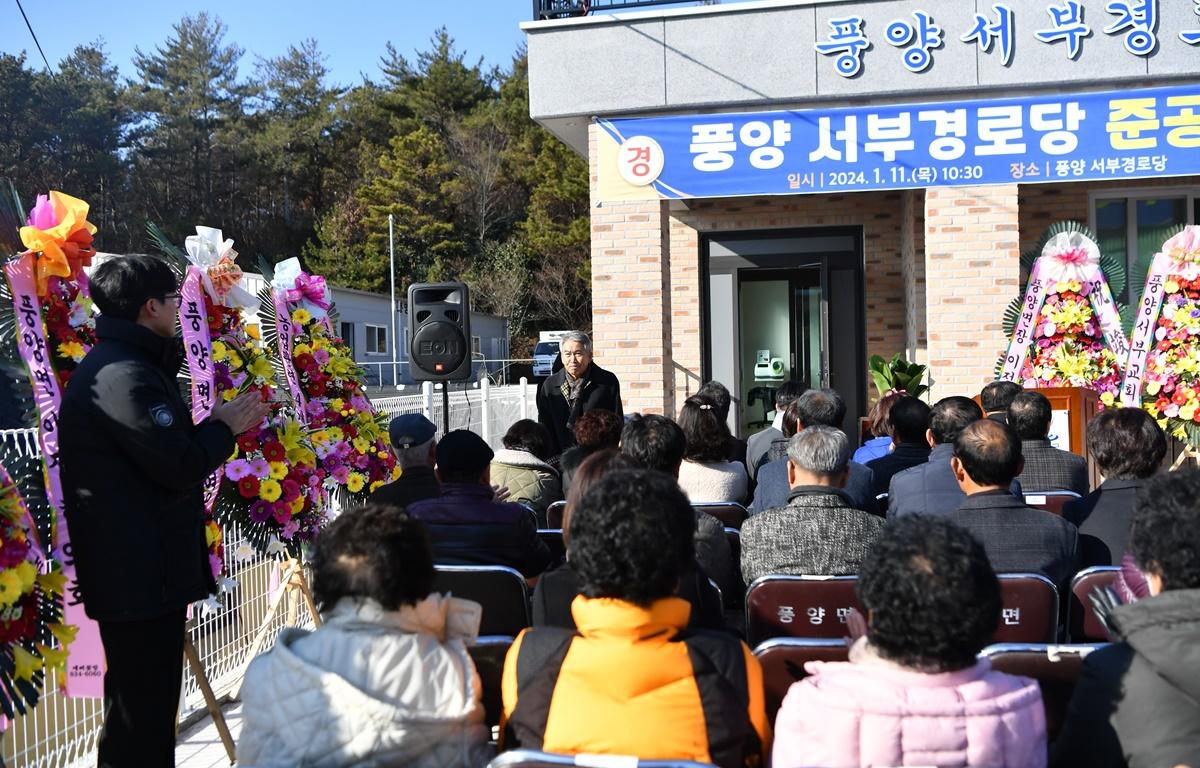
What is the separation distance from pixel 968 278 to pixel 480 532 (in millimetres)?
6473

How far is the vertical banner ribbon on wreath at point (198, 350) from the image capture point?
3.92 metres

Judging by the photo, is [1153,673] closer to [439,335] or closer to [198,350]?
[198,350]

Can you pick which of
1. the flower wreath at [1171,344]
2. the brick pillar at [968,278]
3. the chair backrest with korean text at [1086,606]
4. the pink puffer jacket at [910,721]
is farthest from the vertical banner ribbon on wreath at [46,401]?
the brick pillar at [968,278]

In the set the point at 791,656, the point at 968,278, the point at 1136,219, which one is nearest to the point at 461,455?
the point at 791,656

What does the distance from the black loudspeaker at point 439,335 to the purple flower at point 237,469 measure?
3485 millimetres

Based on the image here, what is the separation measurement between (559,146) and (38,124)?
67.9ft

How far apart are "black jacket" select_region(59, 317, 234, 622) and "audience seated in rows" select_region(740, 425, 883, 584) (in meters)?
1.62

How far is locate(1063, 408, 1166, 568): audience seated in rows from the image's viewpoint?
3492 mm

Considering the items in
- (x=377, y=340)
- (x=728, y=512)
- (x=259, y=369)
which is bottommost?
(x=728, y=512)

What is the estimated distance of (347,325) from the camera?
33969 millimetres

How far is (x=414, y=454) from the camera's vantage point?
13.5 ft

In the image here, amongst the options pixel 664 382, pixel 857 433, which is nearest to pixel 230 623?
pixel 664 382

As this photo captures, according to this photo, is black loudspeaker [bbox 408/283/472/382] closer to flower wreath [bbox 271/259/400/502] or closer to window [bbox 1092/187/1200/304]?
flower wreath [bbox 271/259/400/502]

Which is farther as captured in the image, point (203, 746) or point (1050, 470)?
point (1050, 470)
